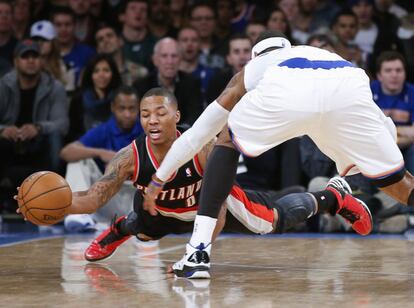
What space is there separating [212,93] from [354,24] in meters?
A: 1.93

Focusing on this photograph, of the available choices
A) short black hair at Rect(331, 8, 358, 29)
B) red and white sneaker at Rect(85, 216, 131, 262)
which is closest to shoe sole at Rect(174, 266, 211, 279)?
red and white sneaker at Rect(85, 216, 131, 262)

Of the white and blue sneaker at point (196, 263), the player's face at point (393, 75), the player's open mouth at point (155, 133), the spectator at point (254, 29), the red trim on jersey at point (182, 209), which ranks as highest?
the spectator at point (254, 29)

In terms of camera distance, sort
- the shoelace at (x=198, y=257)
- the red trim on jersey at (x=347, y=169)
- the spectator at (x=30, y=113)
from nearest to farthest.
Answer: the shoelace at (x=198, y=257), the red trim on jersey at (x=347, y=169), the spectator at (x=30, y=113)

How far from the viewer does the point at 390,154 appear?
4.99m

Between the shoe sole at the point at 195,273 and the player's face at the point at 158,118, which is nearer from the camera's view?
the shoe sole at the point at 195,273

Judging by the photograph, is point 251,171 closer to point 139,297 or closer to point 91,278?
point 91,278

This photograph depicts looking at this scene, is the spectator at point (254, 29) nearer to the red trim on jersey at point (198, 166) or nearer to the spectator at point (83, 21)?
the spectator at point (83, 21)

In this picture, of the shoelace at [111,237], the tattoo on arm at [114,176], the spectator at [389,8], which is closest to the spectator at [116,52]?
the spectator at [389,8]

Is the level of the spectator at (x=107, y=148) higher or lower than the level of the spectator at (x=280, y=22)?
lower

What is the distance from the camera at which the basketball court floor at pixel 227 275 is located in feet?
14.9

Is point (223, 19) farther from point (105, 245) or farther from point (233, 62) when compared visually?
point (105, 245)

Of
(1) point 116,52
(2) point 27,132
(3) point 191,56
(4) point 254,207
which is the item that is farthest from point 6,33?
(4) point 254,207

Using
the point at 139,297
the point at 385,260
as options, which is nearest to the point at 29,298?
the point at 139,297

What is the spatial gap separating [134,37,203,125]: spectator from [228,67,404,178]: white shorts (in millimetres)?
4182
